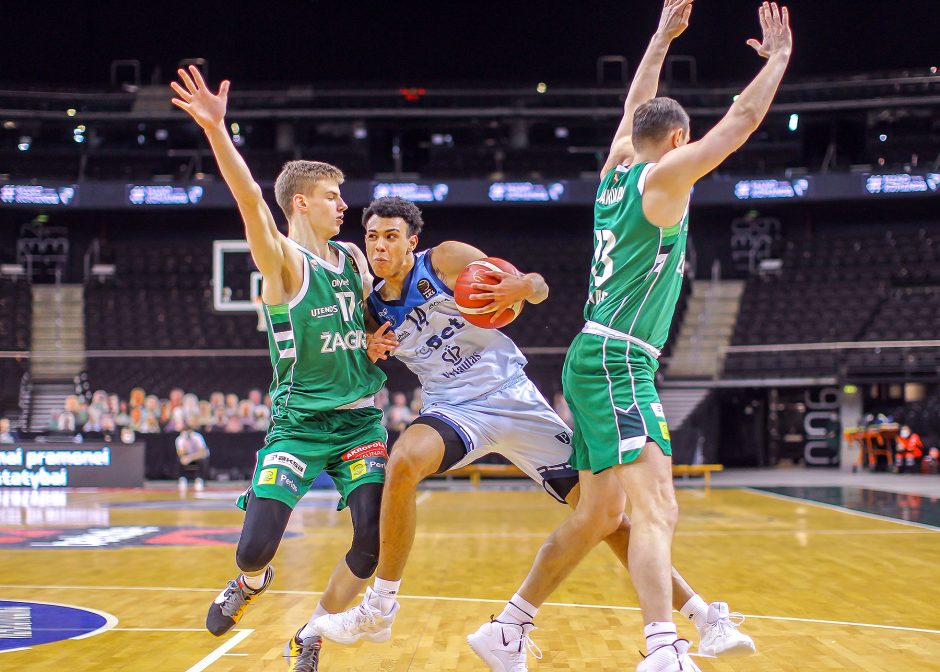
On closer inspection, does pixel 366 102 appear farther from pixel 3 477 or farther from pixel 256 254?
pixel 256 254

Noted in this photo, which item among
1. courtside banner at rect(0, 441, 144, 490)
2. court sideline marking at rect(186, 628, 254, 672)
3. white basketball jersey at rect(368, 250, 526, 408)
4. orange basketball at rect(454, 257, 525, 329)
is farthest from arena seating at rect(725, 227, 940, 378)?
orange basketball at rect(454, 257, 525, 329)

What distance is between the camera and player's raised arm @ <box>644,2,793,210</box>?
357 cm

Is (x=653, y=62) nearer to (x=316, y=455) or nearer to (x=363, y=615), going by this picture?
(x=316, y=455)

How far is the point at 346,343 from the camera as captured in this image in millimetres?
4570

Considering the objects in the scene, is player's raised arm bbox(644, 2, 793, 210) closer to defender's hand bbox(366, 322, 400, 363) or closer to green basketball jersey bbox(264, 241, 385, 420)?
defender's hand bbox(366, 322, 400, 363)

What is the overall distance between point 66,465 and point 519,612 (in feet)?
46.6

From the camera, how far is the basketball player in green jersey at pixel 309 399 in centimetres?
434

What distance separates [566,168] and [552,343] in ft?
20.3

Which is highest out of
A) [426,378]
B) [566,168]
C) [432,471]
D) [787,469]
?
[566,168]

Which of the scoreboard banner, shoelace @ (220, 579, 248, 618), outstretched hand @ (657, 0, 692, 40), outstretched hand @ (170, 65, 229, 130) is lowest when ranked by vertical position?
shoelace @ (220, 579, 248, 618)

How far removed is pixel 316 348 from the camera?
14.8ft

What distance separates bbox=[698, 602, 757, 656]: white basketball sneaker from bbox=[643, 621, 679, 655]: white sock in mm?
487

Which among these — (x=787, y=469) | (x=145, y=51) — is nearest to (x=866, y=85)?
(x=787, y=469)

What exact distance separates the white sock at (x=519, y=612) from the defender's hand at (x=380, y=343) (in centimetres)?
124
